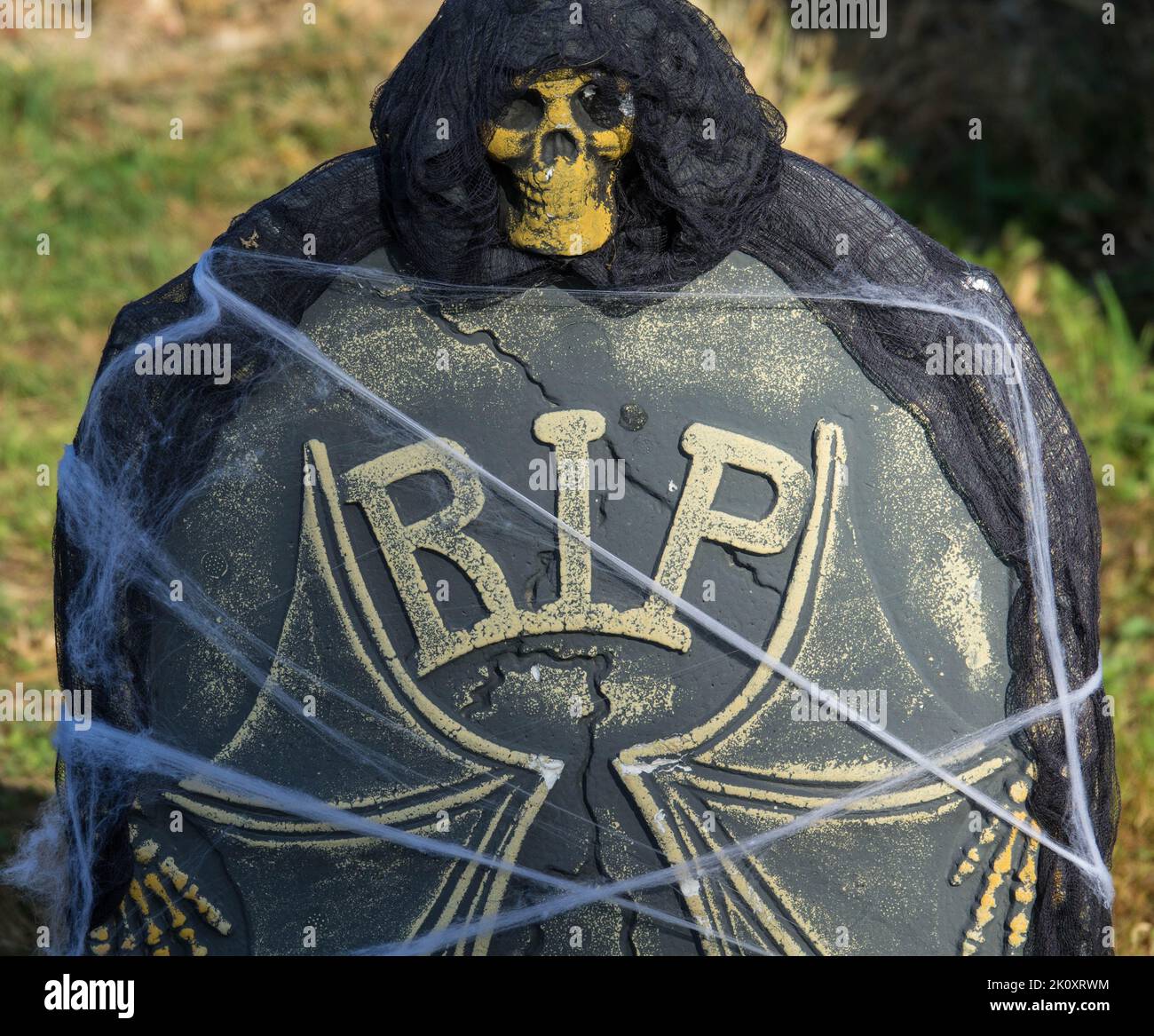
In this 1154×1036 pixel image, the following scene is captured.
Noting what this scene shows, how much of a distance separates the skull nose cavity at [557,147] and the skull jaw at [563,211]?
0.05 feet

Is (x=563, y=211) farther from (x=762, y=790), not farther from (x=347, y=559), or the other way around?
(x=762, y=790)

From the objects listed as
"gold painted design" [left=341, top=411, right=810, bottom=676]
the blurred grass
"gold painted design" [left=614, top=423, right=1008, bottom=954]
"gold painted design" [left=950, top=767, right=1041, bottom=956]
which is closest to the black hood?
Result: "gold painted design" [left=341, top=411, right=810, bottom=676]

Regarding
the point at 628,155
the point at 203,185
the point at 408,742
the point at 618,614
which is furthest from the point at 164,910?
the point at 203,185

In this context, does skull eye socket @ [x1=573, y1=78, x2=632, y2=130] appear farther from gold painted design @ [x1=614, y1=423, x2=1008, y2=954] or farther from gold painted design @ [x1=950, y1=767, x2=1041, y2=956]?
gold painted design @ [x1=950, y1=767, x2=1041, y2=956]

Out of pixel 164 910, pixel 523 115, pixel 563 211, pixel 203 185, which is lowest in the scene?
pixel 164 910

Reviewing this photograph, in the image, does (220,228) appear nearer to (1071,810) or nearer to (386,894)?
(386,894)

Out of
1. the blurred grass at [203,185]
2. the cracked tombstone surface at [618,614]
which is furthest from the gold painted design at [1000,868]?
the blurred grass at [203,185]

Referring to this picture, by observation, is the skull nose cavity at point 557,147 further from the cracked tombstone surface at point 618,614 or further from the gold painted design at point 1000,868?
the gold painted design at point 1000,868

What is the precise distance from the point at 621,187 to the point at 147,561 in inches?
36.3

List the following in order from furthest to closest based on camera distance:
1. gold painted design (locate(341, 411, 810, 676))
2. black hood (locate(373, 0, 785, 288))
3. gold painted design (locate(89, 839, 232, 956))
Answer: gold painted design (locate(89, 839, 232, 956))
gold painted design (locate(341, 411, 810, 676))
black hood (locate(373, 0, 785, 288))

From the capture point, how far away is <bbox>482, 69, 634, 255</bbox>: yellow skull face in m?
2.42

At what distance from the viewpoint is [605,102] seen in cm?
245

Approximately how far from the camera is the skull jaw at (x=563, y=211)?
244 cm

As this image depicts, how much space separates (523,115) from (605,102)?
12 cm
